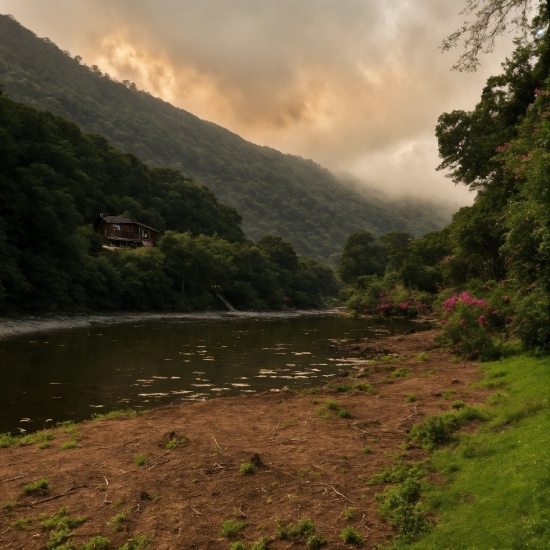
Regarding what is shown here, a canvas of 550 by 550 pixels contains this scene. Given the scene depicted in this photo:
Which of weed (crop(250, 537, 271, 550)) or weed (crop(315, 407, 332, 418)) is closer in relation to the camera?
weed (crop(250, 537, 271, 550))

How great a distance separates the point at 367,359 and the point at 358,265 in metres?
93.2

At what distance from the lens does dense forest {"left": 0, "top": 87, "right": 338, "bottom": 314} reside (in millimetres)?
52719

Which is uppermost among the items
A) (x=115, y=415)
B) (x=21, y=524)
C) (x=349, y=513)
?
(x=349, y=513)

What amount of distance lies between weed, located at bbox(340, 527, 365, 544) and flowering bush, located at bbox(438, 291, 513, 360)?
18120 mm

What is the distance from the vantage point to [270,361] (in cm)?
2991

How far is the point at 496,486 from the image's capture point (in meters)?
8.37

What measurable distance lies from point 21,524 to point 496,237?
42.0 metres

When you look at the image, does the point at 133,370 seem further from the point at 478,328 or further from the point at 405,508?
the point at 405,508

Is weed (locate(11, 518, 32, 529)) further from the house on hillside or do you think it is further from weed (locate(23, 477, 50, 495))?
the house on hillside

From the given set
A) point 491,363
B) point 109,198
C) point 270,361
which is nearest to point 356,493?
point 491,363

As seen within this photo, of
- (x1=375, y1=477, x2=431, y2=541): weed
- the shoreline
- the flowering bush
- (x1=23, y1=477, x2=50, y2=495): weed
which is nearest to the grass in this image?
→ (x1=375, y1=477, x2=431, y2=541): weed

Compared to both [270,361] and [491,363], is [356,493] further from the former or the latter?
[270,361]

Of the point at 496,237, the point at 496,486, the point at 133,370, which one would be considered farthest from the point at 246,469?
the point at 496,237

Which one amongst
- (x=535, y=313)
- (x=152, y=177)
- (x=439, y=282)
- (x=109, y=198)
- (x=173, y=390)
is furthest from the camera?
(x=152, y=177)
